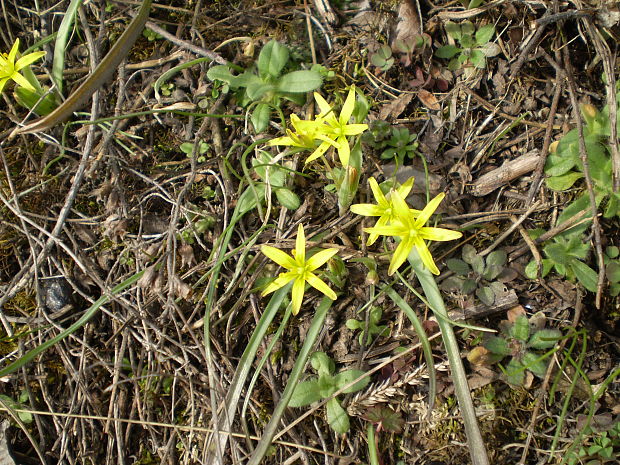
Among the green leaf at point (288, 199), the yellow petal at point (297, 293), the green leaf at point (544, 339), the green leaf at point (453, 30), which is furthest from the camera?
the green leaf at point (453, 30)

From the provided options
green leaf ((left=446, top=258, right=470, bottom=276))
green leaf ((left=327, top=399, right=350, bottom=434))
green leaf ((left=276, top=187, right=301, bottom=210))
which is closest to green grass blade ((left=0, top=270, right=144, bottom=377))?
green leaf ((left=276, top=187, right=301, bottom=210))

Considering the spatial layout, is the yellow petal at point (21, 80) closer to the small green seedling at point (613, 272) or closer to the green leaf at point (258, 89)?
the green leaf at point (258, 89)

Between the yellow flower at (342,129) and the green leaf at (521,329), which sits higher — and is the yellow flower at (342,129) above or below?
above

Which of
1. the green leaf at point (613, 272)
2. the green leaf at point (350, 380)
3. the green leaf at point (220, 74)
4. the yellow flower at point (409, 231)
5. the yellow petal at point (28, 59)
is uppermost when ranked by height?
the yellow petal at point (28, 59)

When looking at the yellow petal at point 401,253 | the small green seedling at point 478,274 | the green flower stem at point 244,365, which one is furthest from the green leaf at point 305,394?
the small green seedling at point 478,274

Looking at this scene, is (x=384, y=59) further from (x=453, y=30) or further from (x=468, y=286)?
(x=468, y=286)

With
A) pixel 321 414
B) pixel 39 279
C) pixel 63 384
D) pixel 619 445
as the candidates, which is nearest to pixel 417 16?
pixel 321 414

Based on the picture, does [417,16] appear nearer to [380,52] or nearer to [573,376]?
[380,52]

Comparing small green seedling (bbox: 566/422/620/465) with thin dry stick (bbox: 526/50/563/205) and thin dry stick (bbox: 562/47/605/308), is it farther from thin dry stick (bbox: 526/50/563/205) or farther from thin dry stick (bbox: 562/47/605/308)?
thin dry stick (bbox: 526/50/563/205)
